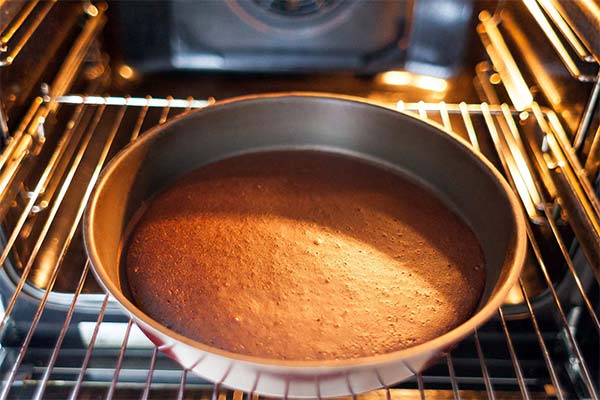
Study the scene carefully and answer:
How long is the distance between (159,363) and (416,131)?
0.47 m

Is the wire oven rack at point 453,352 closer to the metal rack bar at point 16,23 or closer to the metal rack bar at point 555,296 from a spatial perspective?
the metal rack bar at point 555,296

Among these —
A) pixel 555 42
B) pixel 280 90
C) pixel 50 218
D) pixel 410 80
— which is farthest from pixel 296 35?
pixel 50 218

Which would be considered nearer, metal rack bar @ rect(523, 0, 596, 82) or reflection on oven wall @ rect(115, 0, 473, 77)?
metal rack bar @ rect(523, 0, 596, 82)

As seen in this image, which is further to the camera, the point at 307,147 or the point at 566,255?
the point at 307,147

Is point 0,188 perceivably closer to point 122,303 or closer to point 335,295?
point 122,303

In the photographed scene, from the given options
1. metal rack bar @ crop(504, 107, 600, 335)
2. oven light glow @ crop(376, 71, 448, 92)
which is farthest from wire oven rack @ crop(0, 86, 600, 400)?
oven light glow @ crop(376, 71, 448, 92)

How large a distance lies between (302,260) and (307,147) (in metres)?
0.26

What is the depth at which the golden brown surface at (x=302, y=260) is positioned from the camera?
706mm

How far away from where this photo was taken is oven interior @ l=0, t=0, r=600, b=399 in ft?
2.64

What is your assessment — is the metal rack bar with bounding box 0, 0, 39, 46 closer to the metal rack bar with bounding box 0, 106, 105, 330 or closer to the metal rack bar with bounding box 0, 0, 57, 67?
the metal rack bar with bounding box 0, 0, 57, 67

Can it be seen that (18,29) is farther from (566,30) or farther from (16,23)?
(566,30)

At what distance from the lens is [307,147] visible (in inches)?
40.1

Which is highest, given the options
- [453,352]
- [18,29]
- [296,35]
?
[18,29]

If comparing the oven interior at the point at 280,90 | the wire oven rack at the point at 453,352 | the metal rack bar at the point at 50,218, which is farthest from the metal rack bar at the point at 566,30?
the metal rack bar at the point at 50,218
